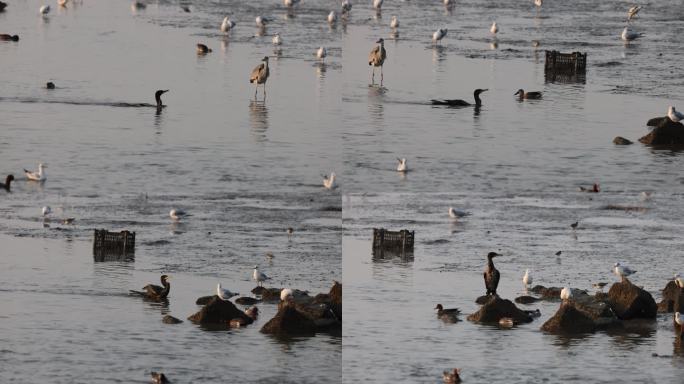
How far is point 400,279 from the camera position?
25.8 metres

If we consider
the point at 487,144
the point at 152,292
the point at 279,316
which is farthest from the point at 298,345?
the point at 487,144

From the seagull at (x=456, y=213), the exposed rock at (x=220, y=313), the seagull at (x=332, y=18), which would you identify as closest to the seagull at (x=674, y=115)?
the seagull at (x=456, y=213)

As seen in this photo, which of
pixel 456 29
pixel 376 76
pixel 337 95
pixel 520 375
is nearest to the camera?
pixel 520 375

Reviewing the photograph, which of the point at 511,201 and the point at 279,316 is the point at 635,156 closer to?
the point at 511,201

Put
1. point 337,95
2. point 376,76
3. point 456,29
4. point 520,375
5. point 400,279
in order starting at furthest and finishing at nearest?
1. point 456,29
2. point 376,76
3. point 337,95
4. point 400,279
5. point 520,375

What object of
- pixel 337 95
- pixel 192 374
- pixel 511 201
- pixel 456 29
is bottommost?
pixel 192 374

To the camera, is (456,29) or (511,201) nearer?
(511,201)

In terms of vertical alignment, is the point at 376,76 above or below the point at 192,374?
above

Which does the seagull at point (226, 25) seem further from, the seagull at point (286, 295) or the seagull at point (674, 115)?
the seagull at point (286, 295)

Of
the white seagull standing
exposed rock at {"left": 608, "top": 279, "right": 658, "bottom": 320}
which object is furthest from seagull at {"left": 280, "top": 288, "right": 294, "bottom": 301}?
exposed rock at {"left": 608, "top": 279, "right": 658, "bottom": 320}

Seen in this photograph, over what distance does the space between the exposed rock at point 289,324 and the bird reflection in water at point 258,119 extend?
16.8ft

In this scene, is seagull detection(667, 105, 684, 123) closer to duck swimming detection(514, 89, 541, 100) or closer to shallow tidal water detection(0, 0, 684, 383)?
shallow tidal water detection(0, 0, 684, 383)

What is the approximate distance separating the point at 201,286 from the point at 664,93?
12223 millimetres

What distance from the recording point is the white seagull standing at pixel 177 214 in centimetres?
2816
